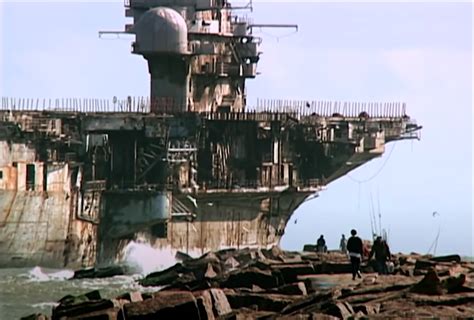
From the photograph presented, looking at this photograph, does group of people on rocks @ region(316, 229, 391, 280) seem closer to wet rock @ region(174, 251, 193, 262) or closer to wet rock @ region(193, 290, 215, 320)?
wet rock @ region(193, 290, 215, 320)

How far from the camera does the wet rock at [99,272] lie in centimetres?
5722

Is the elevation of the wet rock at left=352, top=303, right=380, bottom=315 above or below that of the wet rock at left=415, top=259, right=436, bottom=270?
below

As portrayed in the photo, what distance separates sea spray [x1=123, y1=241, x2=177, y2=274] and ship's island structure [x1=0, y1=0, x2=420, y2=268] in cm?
39

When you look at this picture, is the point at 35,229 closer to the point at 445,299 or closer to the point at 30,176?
the point at 30,176

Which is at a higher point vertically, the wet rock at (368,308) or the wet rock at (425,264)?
the wet rock at (425,264)

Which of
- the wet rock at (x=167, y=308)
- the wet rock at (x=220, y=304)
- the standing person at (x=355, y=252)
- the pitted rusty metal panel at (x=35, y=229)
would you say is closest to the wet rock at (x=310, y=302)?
the wet rock at (x=220, y=304)

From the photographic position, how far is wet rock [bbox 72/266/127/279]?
188 ft

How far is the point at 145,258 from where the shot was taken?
6300cm

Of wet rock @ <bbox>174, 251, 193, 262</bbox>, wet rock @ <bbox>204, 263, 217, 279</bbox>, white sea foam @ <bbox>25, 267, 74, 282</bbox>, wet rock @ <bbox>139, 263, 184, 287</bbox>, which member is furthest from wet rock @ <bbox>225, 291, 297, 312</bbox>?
wet rock @ <bbox>174, 251, 193, 262</bbox>

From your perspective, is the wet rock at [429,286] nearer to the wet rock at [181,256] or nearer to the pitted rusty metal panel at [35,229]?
the pitted rusty metal panel at [35,229]

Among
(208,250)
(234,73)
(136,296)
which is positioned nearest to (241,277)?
(136,296)

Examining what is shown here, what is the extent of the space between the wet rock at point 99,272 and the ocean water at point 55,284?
0.38m

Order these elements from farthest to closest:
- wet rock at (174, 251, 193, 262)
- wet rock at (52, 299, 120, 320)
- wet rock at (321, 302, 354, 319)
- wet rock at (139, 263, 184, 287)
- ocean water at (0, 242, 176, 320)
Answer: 1. wet rock at (174, 251, 193, 262)
2. wet rock at (139, 263, 184, 287)
3. ocean water at (0, 242, 176, 320)
4. wet rock at (52, 299, 120, 320)
5. wet rock at (321, 302, 354, 319)

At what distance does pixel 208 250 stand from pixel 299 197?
18.3 feet
